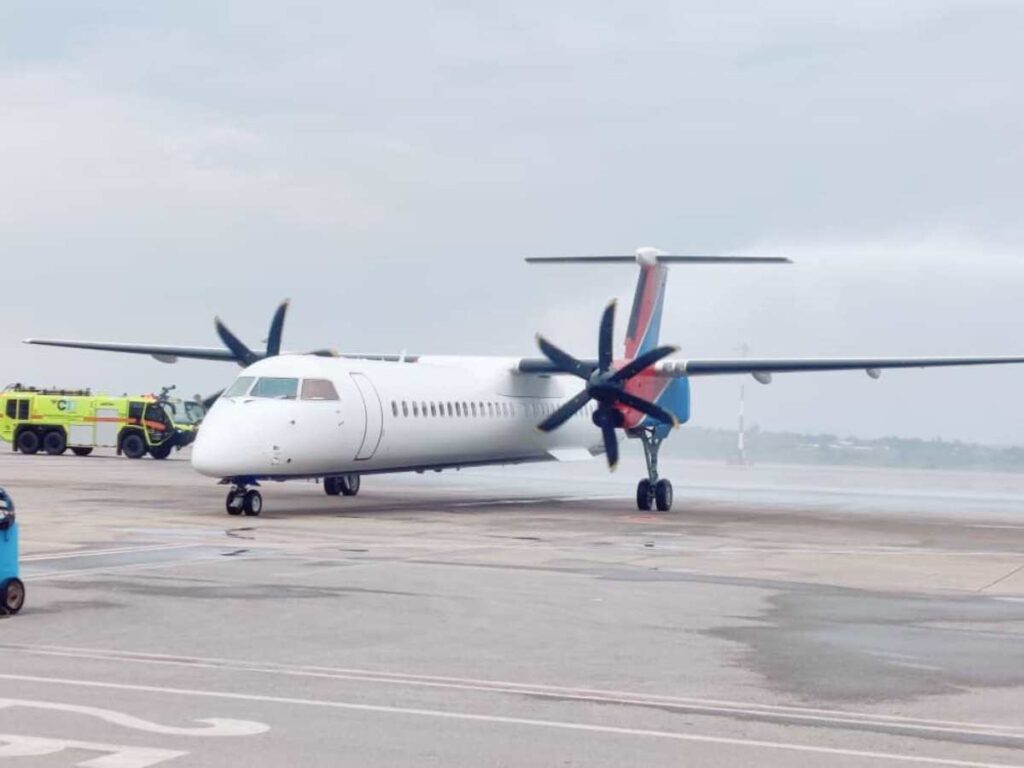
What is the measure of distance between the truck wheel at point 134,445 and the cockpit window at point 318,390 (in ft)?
105

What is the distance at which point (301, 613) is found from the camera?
1339 centimetres

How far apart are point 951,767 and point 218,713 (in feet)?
13.3

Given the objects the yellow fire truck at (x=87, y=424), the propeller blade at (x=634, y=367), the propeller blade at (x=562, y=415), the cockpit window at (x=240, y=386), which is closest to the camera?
the cockpit window at (x=240, y=386)

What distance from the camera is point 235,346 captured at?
3703cm

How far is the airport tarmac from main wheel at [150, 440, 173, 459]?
33.9m

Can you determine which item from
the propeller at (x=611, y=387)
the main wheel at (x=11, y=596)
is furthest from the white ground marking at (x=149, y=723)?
the propeller at (x=611, y=387)

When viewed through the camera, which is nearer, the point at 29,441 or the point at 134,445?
the point at 134,445

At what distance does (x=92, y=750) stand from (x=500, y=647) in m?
4.68

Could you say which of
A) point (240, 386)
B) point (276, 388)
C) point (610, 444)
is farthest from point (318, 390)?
point (610, 444)

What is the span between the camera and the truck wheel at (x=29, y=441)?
195 ft

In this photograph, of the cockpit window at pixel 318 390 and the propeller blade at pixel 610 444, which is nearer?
the cockpit window at pixel 318 390

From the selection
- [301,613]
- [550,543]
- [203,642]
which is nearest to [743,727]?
[203,642]

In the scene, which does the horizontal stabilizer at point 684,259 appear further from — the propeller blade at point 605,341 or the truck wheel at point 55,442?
the truck wheel at point 55,442

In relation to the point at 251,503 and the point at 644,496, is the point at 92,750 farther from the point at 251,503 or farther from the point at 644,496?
the point at 644,496
